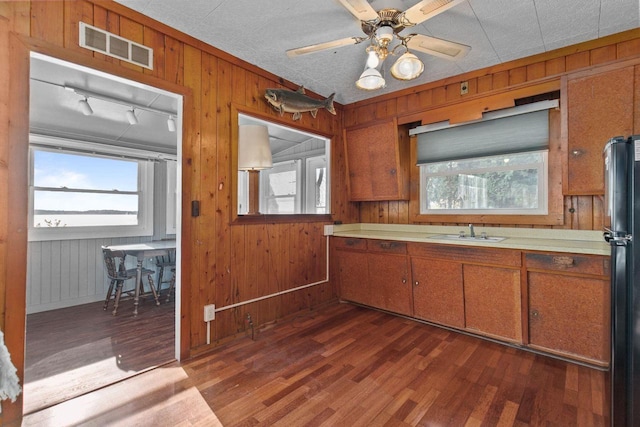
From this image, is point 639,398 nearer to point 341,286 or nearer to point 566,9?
point 566,9

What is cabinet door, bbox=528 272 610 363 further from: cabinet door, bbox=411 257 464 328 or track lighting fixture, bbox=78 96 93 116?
track lighting fixture, bbox=78 96 93 116

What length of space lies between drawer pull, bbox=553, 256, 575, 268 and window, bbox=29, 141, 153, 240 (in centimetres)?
490

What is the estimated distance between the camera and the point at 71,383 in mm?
1970

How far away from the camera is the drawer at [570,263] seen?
2.05 meters

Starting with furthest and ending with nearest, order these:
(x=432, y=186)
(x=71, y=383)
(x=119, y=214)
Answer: (x=119, y=214)
(x=432, y=186)
(x=71, y=383)

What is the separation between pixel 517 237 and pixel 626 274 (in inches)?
61.0

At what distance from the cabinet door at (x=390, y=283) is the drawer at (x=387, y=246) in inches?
2.0

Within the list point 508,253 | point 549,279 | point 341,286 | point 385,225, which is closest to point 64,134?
point 341,286

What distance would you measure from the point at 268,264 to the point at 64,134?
3.28m

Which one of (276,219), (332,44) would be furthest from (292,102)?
(276,219)

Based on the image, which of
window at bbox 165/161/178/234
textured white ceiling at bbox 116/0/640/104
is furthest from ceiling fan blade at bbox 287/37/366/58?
window at bbox 165/161/178/234

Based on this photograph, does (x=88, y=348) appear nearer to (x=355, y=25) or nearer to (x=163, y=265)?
(x=163, y=265)

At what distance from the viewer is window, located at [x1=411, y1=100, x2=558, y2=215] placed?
2721 mm

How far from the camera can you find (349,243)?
348cm
